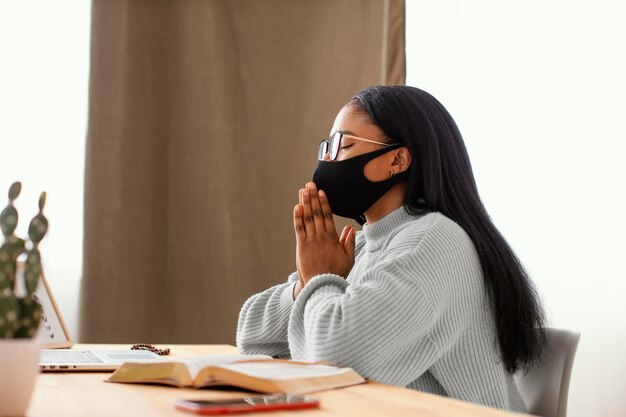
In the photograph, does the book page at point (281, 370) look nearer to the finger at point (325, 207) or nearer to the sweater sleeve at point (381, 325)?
the sweater sleeve at point (381, 325)

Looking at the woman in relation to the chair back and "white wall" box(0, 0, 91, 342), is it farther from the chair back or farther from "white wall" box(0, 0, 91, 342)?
"white wall" box(0, 0, 91, 342)

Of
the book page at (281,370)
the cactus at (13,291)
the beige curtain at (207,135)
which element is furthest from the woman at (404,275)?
the beige curtain at (207,135)

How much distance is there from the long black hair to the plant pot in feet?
2.97

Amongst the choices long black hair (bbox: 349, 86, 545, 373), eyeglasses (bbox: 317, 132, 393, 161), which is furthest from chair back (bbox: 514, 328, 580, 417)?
eyeglasses (bbox: 317, 132, 393, 161)

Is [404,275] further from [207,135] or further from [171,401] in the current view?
[207,135]

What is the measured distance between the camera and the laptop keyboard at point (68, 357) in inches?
57.1

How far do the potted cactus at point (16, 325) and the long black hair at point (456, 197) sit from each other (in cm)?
90

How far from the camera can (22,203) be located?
291 centimetres

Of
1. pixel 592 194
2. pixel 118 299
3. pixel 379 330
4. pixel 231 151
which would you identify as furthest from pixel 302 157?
pixel 379 330

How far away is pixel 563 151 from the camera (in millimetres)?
2512

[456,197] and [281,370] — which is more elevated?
[456,197]

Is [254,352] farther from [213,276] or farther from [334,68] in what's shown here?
[334,68]

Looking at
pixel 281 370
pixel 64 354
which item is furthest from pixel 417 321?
pixel 64 354

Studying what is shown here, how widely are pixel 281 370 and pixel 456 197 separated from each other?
0.66 m
